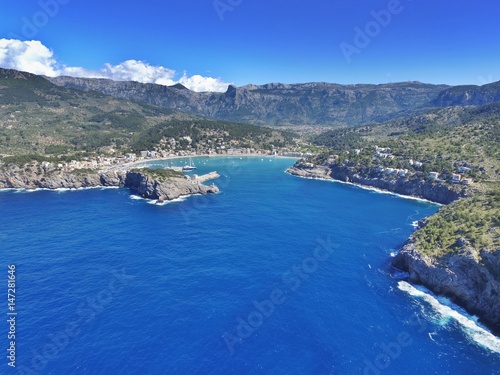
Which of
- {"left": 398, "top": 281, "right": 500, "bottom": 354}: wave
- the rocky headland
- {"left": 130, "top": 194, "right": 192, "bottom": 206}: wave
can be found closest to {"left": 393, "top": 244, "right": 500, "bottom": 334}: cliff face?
{"left": 398, "top": 281, "right": 500, "bottom": 354}: wave

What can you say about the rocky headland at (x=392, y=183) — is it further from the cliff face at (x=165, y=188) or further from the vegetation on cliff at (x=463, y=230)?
the cliff face at (x=165, y=188)

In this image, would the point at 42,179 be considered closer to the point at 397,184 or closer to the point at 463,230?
the point at 463,230

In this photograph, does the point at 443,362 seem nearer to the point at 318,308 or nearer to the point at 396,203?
the point at 318,308

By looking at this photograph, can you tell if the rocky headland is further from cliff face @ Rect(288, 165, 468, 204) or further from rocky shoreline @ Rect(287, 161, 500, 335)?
rocky shoreline @ Rect(287, 161, 500, 335)

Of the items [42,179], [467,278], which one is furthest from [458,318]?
[42,179]

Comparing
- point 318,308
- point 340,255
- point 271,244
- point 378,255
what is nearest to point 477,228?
point 378,255
